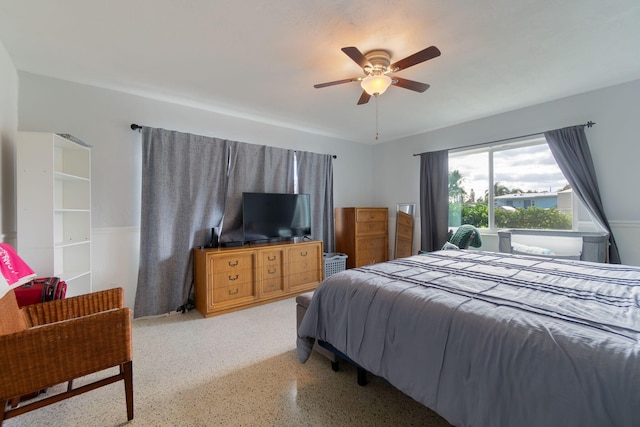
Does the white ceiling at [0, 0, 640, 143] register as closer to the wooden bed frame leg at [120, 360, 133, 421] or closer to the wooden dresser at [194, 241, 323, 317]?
the wooden dresser at [194, 241, 323, 317]

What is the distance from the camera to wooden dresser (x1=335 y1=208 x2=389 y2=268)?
452cm

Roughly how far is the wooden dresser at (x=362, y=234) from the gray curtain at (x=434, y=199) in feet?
2.47

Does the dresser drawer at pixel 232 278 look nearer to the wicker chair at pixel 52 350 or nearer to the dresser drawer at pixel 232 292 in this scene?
the dresser drawer at pixel 232 292

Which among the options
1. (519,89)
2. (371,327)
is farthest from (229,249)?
(519,89)

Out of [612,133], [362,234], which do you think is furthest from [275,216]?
[612,133]

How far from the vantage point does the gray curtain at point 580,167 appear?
2920 millimetres

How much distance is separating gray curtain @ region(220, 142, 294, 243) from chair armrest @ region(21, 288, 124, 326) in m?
1.62

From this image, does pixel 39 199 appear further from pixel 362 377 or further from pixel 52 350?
pixel 362 377

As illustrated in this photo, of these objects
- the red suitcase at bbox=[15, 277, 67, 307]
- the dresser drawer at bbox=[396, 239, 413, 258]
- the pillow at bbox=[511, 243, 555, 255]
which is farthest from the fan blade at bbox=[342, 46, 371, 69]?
the dresser drawer at bbox=[396, 239, 413, 258]

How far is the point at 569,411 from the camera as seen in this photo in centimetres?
88

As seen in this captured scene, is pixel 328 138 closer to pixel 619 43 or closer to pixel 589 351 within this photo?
pixel 619 43

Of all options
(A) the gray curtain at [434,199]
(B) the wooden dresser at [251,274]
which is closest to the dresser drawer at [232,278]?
(B) the wooden dresser at [251,274]

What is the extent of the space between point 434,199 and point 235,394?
12.3ft

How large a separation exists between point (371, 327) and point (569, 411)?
84 centimetres
